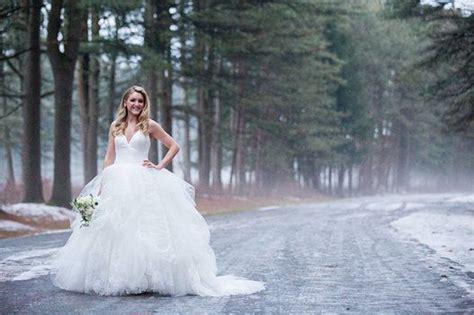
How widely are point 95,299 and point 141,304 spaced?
0.55 m

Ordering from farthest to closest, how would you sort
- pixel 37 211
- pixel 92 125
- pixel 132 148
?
pixel 92 125
pixel 37 211
pixel 132 148

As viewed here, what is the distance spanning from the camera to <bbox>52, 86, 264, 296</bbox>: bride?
21.6 ft

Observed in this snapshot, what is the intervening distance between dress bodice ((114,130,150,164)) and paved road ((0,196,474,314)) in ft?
5.14

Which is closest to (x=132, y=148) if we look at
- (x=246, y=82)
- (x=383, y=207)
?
(x=383, y=207)

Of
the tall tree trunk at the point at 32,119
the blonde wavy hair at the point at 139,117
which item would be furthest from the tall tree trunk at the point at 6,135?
the blonde wavy hair at the point at 139,117

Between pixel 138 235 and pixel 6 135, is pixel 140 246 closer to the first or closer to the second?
pixel 138 235

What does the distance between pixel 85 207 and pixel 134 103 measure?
1304mm

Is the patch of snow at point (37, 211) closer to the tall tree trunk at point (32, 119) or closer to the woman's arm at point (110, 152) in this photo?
the tall tree trunk at point (32, 119)

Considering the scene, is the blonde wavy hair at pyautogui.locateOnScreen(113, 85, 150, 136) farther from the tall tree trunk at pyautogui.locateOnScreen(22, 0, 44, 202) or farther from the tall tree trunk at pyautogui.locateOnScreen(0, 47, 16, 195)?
the tall tree trunk at pyautogui.locateOnScreen(0, 47, 16, 195)

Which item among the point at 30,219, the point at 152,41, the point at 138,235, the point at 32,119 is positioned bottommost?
the point at 30,219

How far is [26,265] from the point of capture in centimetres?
895

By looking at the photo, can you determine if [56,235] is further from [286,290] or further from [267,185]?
[267,185]

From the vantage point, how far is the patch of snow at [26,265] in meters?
7.99

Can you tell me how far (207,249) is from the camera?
7102mm
